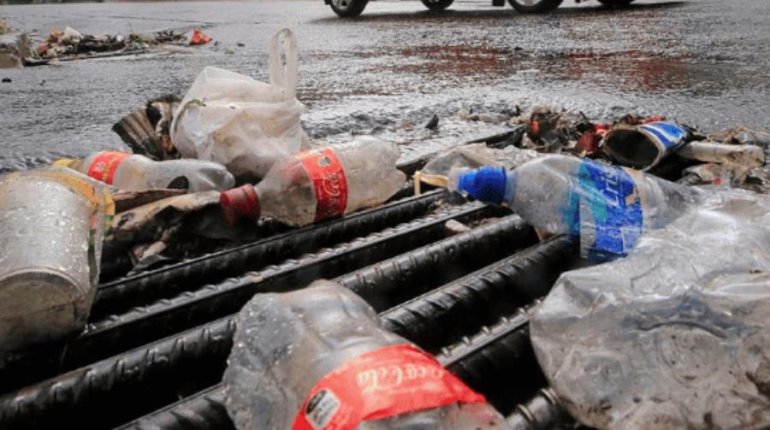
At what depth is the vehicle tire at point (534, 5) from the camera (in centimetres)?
1148

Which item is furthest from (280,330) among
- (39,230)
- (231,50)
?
(231,50)

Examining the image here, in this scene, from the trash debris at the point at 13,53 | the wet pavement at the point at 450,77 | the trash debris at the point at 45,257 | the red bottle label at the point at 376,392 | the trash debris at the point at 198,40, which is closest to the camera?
the red bottle label at the point at 376,392

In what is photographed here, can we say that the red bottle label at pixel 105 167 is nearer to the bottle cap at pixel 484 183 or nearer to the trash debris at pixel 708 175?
the bottle cap at pixel 484 183

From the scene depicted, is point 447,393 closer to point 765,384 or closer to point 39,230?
point 765,384

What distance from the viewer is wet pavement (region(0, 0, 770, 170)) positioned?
3531mm

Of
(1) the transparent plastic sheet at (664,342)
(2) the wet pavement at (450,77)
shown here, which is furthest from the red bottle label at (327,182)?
(2) the wet pavement at (450,77)

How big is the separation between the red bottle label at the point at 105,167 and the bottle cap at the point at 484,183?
1.22 meters

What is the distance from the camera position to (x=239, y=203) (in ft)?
6.07

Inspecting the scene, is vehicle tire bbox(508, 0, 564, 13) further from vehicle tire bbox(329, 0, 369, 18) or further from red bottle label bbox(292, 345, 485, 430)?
red bottle label bbox(292, 345, 485, 430)

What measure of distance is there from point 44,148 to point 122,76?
2.82 meters

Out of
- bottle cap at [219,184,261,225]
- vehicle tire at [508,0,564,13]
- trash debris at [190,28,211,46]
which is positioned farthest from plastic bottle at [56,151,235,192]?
vehicle tire at [508,0,564,13]

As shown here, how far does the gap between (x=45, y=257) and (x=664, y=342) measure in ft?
3.96

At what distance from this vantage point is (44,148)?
3.18 meters

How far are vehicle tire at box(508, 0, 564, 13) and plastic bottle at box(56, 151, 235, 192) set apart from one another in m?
10.4
